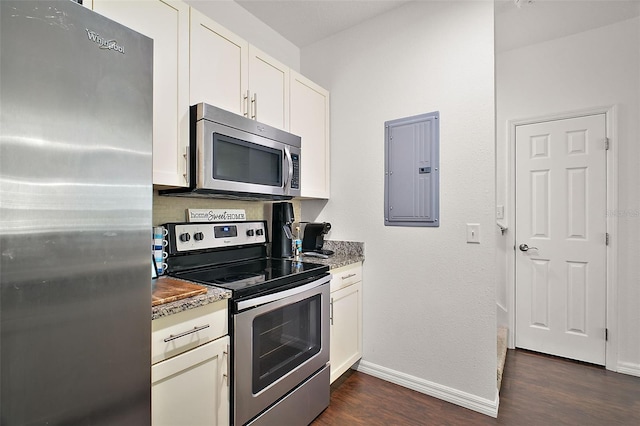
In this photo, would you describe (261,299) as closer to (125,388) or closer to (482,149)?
(125,388)

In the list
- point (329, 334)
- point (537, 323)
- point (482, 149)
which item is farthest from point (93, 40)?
point (537, 323)

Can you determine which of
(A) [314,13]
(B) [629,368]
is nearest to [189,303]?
(A) [314,13]

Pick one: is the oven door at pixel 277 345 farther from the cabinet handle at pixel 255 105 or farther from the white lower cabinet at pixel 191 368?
the cabinet handle at pixel 255 105

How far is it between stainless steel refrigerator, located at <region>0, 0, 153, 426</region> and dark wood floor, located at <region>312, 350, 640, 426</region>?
135 centimetres

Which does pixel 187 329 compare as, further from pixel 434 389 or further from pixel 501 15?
pixel 501 15

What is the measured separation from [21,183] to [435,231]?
2032mm

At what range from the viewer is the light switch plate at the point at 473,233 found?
1.95 meters

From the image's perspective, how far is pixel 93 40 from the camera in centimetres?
85

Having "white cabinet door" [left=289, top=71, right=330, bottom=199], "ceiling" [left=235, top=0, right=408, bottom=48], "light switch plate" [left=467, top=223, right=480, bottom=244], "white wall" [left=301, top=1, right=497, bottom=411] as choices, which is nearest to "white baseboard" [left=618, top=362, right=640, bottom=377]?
"white wall" [left=301, top=1, right=497, bottom=411]

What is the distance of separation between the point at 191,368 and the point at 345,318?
1.20m

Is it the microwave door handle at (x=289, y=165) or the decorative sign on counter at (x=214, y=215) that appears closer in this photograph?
the decorative sign on counter at (x=214, y=215)

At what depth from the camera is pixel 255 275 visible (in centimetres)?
162

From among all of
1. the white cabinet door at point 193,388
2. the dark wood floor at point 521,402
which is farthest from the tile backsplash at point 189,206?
the dark wood floor at point 521,402

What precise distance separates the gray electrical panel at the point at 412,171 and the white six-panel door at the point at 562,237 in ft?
4.28
